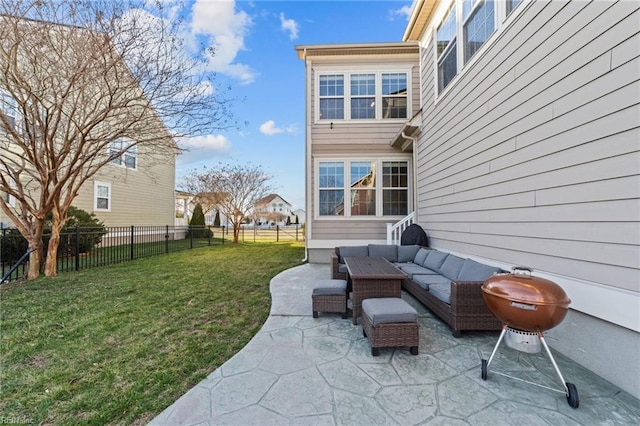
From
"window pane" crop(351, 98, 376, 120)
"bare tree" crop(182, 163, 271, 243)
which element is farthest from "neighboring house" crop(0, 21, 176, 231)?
"window pane" crop(351, 98, 376, 120)

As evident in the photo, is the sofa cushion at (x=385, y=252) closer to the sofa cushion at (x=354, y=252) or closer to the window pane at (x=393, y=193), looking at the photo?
the sofa cushion at (x=354, y=252)

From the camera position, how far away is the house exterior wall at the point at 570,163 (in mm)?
2189

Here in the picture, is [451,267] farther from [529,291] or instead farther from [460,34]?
[460,34]

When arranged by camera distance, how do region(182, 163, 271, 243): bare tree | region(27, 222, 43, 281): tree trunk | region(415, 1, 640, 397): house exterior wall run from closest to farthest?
region(415, 1, 640, 397): house exterior wall → region(27, 222, 43, 281): tree trunk → region(182, 163, 271, 243): bare tree

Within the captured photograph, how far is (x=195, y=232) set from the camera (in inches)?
643

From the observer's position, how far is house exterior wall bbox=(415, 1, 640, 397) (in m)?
2.19

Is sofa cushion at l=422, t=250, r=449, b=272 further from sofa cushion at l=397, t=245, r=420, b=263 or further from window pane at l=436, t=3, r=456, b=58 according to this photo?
window pane at l=436, t=3, r=456, b=58

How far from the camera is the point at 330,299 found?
12.5 ft

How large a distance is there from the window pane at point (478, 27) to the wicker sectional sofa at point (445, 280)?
3339mm

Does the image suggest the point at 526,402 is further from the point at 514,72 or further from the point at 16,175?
the point at 16,175

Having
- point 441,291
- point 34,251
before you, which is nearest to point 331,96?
point 441,291

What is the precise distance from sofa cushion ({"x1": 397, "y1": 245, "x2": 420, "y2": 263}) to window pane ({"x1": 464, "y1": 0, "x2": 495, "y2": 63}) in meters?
3.60

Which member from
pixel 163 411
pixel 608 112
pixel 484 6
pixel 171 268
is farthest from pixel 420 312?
pixel 171 268

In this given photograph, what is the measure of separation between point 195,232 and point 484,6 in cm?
1613
